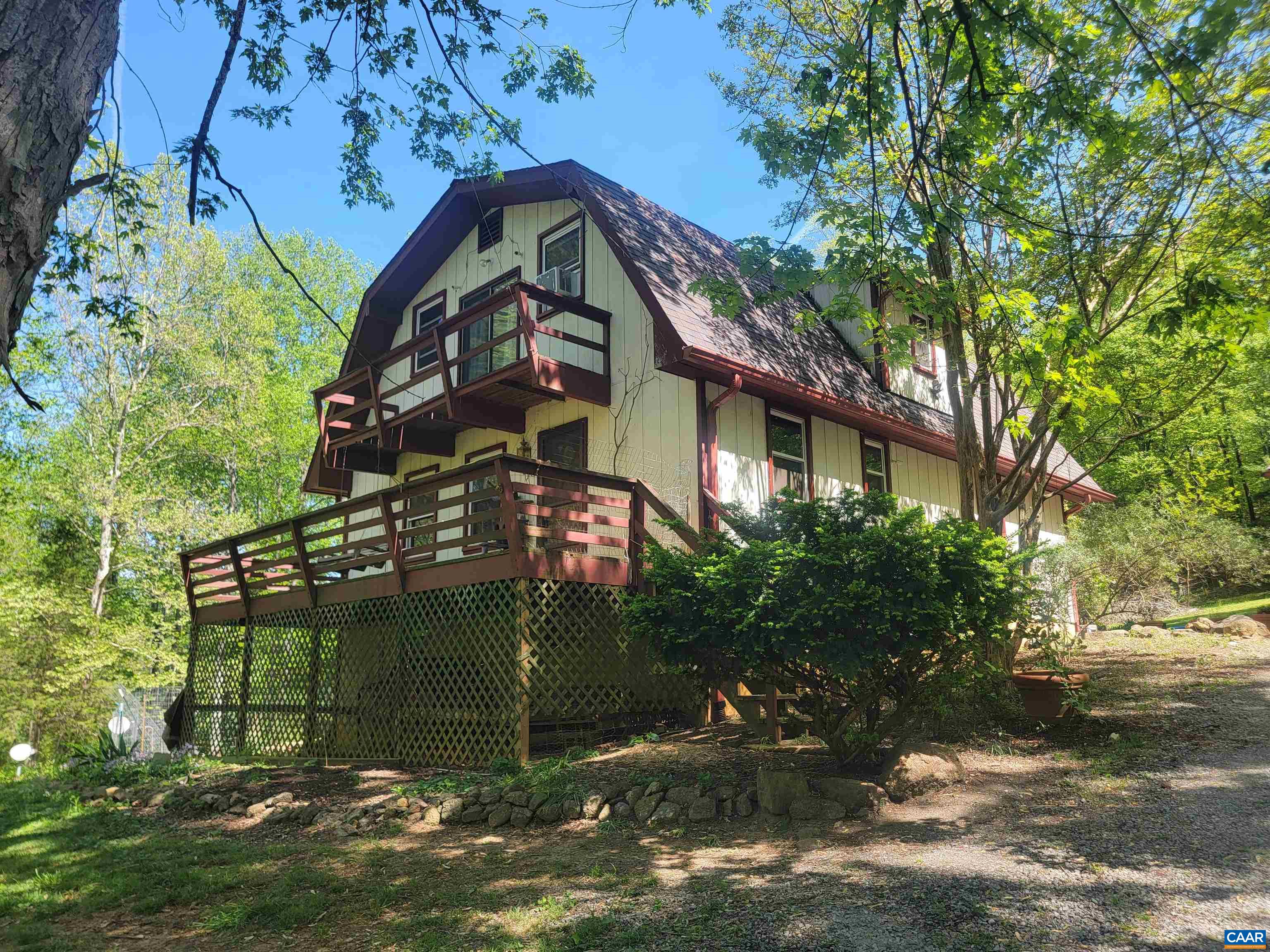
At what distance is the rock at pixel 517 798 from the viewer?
7.12 m

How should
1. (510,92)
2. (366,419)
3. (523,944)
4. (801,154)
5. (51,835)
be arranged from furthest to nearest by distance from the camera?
1. (366,419)
2. (51,835)
3. (510,92)
4. (801,154)
5. (523,944)

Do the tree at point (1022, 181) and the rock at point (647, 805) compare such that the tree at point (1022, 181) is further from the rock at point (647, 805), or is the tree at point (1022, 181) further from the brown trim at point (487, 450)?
the brown trim at point (487, 450)

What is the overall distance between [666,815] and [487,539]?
12.3 feet

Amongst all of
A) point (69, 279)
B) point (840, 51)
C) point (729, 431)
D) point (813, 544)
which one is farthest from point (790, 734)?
point (69, 279)

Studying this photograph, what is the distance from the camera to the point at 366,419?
49.8 ft

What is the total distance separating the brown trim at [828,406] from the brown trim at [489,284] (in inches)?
192

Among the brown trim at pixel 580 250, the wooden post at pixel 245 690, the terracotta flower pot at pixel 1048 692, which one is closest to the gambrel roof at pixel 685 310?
the brown trim at pixel 580 250

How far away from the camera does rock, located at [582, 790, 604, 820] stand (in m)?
6.77

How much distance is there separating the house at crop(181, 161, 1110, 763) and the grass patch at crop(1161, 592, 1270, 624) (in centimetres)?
761

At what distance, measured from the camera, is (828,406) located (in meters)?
12.0

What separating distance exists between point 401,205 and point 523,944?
19.9ft

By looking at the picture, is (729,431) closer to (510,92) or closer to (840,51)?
(510,92)

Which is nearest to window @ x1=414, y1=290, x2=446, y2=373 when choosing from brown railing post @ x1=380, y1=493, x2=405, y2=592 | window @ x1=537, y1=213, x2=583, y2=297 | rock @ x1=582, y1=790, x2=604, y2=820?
window @ x1=537, y1=213, x2=583, y2=297

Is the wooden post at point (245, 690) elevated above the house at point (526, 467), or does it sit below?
below
